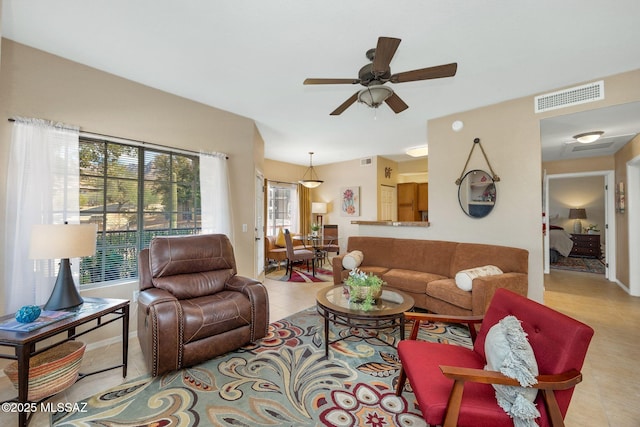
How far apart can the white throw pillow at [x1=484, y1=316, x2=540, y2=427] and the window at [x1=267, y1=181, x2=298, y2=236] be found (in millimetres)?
5882

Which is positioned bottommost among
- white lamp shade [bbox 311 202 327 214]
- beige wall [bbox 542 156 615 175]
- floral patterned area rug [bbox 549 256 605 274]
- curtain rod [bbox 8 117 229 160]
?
floral patterned area rug [bbox 549 256 605 274]

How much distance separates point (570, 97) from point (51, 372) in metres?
5.33

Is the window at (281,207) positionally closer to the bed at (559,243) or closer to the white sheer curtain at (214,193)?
the white sheer curtain at (214,193)

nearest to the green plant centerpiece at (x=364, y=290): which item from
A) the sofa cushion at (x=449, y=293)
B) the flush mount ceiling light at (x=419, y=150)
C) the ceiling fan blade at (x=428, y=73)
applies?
the sofa cushion at (x=449, y=293)

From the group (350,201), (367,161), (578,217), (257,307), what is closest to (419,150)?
(367,161)

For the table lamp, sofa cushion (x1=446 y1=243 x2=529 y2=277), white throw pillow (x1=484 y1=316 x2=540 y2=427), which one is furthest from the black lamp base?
sofa cushion (x1=446 y1=243 x2=529 y2=277)

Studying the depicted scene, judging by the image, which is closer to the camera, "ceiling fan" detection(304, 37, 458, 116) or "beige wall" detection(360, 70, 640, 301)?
"ceiling fan" detection(304, 37, 458, 116)

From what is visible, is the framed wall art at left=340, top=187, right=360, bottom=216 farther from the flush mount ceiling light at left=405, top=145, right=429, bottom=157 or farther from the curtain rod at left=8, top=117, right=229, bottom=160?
the curtain rod at left=8, top=117, right=229, bottom=160

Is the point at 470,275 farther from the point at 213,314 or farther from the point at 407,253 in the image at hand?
the point at 213,314

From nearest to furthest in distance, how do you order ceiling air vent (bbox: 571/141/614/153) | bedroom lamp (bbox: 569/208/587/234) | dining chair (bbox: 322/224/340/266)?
ceiling air vent (bbox: 571/141/614/153), dining chair (bbox: 322/224/340/266), bedroom lamp (bbox: 569/208/587/234)

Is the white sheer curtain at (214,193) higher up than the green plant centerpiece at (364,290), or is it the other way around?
the white sheer curtain at (214,193)

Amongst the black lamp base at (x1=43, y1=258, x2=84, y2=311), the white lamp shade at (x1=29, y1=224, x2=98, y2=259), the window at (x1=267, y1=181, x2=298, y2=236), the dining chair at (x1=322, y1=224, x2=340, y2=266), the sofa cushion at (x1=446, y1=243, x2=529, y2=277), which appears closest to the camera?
the white lamp shade at (x1=29, y1=224, x2=98, y2=259)

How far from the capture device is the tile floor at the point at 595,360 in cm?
173

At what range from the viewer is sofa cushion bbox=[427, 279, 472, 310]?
282cm
